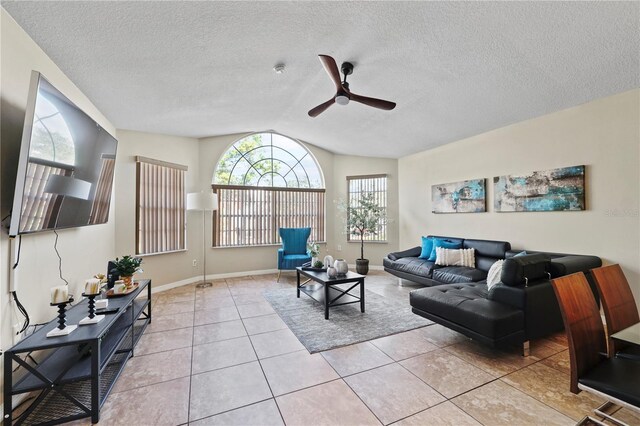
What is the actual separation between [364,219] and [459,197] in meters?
1.89

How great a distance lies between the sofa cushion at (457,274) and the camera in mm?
3676

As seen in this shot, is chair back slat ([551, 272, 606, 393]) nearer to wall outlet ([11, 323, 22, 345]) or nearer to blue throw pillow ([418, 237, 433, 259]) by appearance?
blue throw pillow ([418, 237, 433, 259])

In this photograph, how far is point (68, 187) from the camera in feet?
Result: 7.25

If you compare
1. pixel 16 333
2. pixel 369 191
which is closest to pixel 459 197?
pixel 369 191

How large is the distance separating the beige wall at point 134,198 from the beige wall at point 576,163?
4950 mm

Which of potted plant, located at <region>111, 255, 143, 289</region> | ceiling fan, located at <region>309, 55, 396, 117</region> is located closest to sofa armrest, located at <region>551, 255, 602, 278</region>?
ceiling fan, located at <region>309, 55, 396, 117</region>

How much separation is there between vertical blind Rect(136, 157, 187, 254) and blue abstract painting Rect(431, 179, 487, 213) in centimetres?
491

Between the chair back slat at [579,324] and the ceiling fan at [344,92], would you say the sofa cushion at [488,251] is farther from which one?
the ceiling fan at [344,92]

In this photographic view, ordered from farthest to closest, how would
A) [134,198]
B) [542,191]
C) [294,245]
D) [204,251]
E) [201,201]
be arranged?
[294,245]
[204,251]
[201,201]
[134,198]
[542,191]

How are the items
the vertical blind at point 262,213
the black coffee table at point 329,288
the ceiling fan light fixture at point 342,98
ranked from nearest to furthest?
the ceiling fan light fixture at point 342,98 < the black coffee table at point 329,288 < the vertical blind at point 262,213

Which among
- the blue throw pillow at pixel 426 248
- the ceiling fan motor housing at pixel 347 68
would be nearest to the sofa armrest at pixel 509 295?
the blue throw pillow at pixel 426 248

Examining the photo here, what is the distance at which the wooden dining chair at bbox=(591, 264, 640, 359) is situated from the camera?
1.60 metres

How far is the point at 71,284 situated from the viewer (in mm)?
2682

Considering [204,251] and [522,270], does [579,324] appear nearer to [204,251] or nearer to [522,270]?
[522,270]
